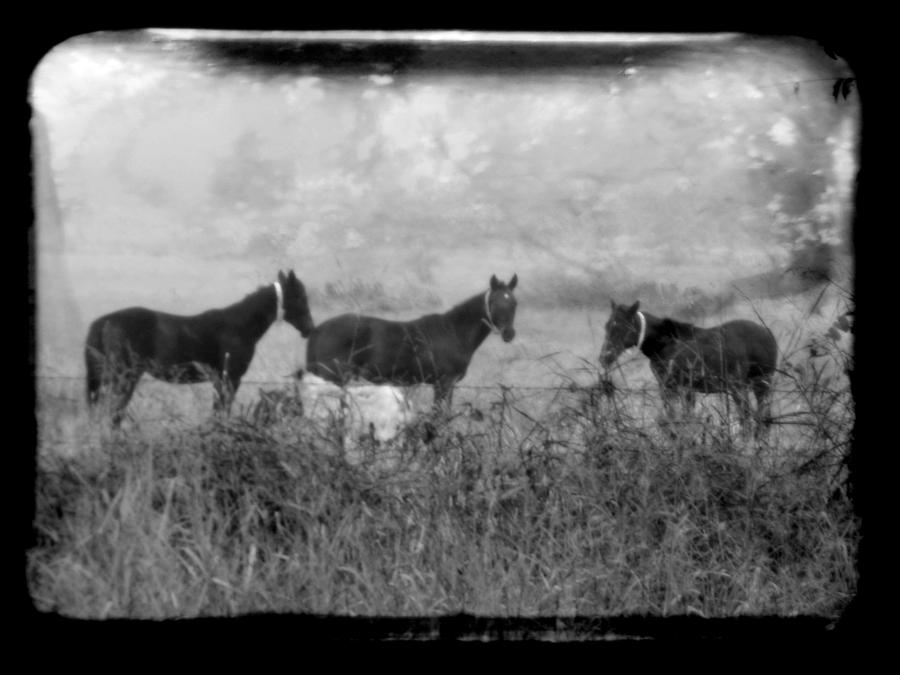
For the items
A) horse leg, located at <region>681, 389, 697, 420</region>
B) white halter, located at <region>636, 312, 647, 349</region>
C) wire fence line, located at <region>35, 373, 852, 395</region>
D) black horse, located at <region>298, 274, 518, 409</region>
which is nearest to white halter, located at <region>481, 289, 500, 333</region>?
black horse, located at <region>298, 274, 518, 409</region>

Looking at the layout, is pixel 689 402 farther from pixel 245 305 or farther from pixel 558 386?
pixel 245 305

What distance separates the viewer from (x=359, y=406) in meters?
3.69

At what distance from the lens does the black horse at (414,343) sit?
3.76 metres

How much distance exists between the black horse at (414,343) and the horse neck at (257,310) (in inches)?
9.4

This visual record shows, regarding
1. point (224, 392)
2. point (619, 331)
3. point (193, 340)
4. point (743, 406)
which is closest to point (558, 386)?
point (619, 331)

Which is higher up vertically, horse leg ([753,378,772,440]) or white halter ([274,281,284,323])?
white halter ([274,281,284,323])

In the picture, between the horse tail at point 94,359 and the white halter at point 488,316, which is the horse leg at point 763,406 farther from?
the horse tail at point 94,359

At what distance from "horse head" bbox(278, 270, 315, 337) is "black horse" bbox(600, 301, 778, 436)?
A: 132 centimetres

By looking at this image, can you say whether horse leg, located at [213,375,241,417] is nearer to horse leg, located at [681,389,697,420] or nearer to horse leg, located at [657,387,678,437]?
horse leg, located at [657,387,678,437]

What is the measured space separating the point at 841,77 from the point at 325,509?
8.58ft

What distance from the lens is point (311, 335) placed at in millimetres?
3807

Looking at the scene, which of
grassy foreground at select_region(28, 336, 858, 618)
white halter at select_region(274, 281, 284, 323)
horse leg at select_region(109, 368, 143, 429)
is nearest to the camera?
grassy foreground at select_region(28, 336, 858, 618)

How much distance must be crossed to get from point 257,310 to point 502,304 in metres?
1.06

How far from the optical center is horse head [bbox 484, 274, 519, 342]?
373 cm
